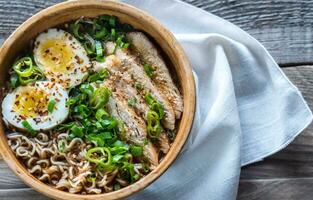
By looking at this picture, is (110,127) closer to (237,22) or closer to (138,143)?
(138,143)

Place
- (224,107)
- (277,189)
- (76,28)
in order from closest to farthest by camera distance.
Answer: (76,28)
(224,107)
(277,189)

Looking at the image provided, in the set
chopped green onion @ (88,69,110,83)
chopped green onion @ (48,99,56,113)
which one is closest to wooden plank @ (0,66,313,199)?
chopped green onion @ (88,69,110,83)

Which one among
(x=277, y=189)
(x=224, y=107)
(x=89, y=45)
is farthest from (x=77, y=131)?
(x=277, y=189)

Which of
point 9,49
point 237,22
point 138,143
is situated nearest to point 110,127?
point 138,143

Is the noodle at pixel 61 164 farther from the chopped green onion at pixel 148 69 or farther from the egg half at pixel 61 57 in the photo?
the chopped green onion at pixel 148 69

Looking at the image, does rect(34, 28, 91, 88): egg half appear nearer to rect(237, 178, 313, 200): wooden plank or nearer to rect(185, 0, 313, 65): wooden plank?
rect(185, 0, 313, 65): wooden plank

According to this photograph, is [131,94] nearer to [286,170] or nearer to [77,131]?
[77,131]

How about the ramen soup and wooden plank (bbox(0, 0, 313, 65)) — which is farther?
wooden plank (bbox(0, 0, 313, 65))
